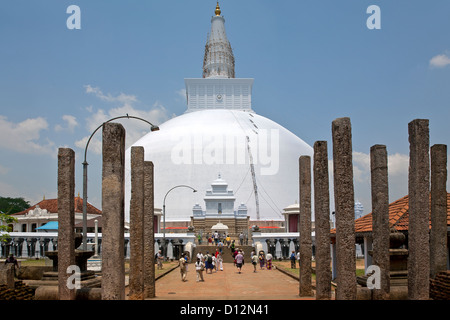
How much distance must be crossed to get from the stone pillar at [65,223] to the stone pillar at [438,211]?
8.75 metres

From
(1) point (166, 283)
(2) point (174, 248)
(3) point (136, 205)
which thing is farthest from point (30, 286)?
(2) point (174, 248)

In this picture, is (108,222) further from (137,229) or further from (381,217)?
(381,217)

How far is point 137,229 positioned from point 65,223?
3043 millimetres

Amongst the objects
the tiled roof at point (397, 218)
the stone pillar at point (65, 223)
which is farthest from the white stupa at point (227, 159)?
the stone pillar at point (65, 223)

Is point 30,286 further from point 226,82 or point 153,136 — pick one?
point 226,82

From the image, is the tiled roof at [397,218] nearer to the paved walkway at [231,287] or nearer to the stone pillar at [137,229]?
the paved walkway at [231,287]

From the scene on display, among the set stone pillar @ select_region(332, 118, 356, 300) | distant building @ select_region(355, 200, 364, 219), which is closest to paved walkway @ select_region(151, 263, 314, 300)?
stone pillar @ select_region(332, 118, 356, 300)

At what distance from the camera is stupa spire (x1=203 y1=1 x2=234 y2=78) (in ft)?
206

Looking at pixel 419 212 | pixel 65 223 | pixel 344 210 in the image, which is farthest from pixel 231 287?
pixel 419 212

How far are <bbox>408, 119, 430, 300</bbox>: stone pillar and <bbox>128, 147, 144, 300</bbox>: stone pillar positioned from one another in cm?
690

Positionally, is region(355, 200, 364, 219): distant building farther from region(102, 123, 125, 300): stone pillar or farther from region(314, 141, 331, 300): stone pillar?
region(102, 123, 125, 300): stone pillar

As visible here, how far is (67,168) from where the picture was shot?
10.9m

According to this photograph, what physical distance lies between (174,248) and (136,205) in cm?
1977

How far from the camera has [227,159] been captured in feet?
172
